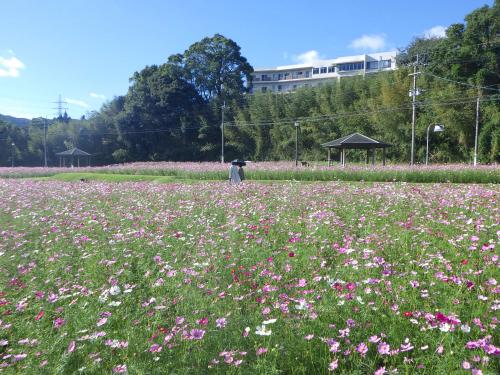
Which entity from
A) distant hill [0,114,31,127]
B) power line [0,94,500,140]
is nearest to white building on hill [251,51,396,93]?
power line [0,94,500,140]

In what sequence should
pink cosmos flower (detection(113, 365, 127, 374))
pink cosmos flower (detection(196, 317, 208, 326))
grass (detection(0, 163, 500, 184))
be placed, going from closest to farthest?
pink cosmos flower (detection(113, 365, 127, 374)) < pink cosmos flower (detection(196, 317, 208, 326)) < grass (detection(0, 163, 500, 184))

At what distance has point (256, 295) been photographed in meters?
3.47

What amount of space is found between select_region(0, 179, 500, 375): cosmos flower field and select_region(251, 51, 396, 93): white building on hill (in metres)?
66.3

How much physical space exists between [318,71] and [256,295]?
7768 cm

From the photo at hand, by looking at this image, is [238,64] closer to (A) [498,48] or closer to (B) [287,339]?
(A) [498,48]

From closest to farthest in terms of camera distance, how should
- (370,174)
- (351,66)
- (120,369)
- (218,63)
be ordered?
(120,369), (370,174), (218,63), (351,66)

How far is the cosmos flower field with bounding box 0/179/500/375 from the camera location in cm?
255

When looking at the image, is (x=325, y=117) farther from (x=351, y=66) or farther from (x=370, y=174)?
(x=351, y=66)

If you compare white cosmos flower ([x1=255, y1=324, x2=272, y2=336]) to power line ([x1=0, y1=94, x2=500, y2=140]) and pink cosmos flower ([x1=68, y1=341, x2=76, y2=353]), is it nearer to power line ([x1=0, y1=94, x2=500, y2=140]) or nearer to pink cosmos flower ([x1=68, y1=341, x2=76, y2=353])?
pink cosmos flower ([x1=68, y1=341, x2=76, y2=353])

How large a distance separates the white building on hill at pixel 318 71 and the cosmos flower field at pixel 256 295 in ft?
218

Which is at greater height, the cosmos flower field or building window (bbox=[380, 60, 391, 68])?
building window (bbox=[380, 60, 391, 68])

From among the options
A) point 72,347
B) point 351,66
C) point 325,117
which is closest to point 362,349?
→ point 72,347

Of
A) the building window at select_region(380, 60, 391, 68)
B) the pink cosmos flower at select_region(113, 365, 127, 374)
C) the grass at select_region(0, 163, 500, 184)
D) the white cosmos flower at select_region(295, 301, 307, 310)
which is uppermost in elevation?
the building window at select_region(380, 60, 391, 68)

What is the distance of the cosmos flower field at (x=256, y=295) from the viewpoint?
255 cm
